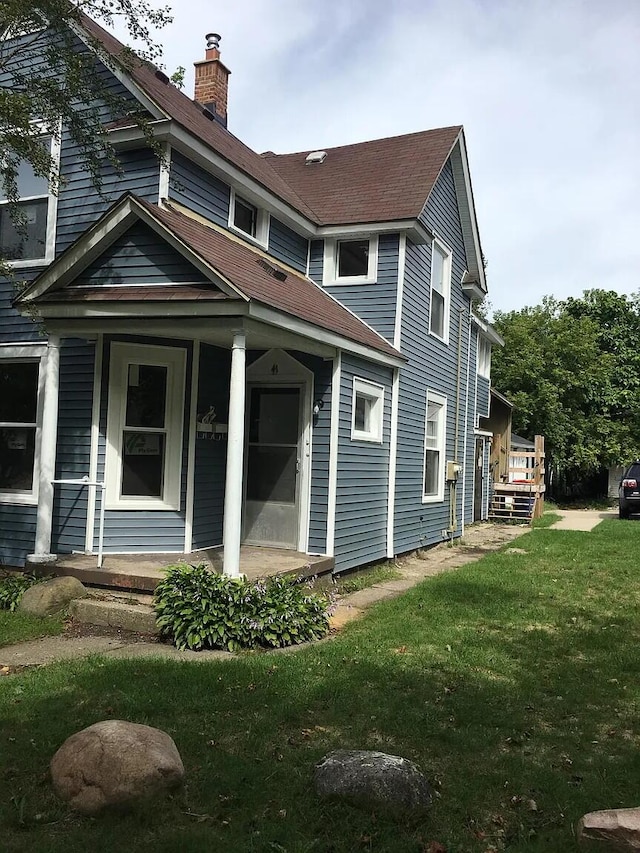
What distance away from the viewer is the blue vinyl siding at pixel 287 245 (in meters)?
10.8

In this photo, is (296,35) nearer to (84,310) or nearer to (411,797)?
(84,310)

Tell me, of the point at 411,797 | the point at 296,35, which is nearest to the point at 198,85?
the point at 296,35

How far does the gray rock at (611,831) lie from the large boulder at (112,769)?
1.96 metres

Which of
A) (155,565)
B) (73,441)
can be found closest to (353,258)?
(73,441)

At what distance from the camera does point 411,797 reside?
351cm

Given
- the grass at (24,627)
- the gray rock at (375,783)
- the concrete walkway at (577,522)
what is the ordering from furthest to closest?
the concrete walkway at (577,522), the grass at (24,627), the gray rock at (375,783)

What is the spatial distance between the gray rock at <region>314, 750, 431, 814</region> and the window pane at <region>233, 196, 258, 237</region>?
7914 mm

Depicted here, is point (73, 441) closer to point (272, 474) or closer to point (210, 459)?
point (210, 459)

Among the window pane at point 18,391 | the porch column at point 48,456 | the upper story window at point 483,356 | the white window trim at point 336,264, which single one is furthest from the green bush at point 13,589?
the upper story window at point 483,356

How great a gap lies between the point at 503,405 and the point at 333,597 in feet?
51.8

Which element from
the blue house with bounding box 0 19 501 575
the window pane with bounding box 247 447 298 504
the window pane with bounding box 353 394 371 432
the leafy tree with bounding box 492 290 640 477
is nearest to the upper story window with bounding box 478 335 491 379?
the leafy tree with bounding box 492 290 640 477

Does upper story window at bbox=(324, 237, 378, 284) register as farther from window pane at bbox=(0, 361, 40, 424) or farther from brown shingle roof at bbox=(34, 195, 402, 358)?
window pane at bbox=(0, 361, 40, 424)

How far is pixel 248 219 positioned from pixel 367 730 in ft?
25.4

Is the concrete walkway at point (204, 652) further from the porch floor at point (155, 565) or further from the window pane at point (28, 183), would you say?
the window pane at point (28, 183)
